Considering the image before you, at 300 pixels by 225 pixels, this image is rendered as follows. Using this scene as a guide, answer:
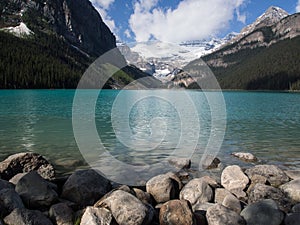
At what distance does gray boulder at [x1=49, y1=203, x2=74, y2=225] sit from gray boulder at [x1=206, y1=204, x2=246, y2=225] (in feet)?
14.3

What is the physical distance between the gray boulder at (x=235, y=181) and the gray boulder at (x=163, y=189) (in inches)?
100

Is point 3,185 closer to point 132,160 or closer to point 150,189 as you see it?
point 150,189

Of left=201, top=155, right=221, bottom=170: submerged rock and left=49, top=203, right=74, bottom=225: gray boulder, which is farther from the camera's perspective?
left=201, top=155, right=221, bottom=170: submerged rock

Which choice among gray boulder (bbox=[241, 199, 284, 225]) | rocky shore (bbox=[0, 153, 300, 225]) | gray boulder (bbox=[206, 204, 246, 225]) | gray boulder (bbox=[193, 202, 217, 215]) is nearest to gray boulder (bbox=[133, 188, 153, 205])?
rocky shore (bbox=[0, 153, 300, 225])

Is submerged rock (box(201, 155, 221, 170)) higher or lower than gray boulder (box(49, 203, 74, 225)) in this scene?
lower

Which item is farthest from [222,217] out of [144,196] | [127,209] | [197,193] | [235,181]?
[235,181]

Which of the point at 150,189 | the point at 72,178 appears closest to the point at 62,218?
the point at 72,178

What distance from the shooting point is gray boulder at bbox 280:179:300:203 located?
37.3 feet

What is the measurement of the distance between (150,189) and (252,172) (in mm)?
5877

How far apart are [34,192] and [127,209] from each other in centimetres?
346

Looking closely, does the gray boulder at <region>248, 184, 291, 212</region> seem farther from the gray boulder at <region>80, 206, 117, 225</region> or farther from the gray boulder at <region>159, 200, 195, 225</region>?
the gray boulder at <region>80, 206, 117, 225</region>

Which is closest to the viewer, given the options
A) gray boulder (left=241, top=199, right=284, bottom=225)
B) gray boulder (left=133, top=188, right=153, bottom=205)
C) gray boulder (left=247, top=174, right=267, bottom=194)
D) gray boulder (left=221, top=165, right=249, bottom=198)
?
gray boulder (left=241, top=199, right=284, bottom=225)

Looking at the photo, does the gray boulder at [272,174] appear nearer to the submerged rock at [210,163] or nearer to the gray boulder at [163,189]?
the submerged rock at [210,163]

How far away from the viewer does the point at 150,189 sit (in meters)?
11.5
